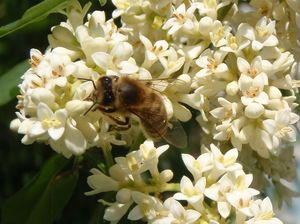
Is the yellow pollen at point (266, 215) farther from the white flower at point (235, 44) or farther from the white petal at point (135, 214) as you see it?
the white flower at point (235, 44)

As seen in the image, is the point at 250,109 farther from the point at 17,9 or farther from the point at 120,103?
the point at 17,9

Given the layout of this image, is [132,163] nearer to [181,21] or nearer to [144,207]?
[144,207]

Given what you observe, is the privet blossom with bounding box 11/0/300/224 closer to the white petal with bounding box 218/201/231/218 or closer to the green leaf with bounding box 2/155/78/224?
the white petal with bounding box 218/201/231/218

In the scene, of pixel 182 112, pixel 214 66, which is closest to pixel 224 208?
pixel 182 112

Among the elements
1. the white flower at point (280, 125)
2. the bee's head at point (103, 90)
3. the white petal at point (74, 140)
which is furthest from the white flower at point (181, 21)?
the white petal at point (74, 140)

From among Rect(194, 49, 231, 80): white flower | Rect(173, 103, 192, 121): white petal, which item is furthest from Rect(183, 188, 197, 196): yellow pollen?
Rect(194, 49, 231, 80): white flower

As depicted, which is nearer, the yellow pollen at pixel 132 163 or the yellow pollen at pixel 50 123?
the yellow pollen at pixel 50 123

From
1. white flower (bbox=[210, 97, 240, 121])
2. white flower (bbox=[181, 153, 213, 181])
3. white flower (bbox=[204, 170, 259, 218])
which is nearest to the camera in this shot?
white flower (bbox=[204, 170, 259, 218])
